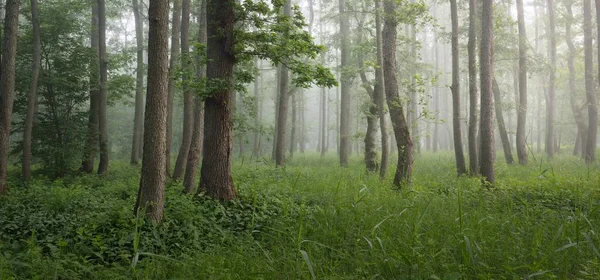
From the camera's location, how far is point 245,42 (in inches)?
280

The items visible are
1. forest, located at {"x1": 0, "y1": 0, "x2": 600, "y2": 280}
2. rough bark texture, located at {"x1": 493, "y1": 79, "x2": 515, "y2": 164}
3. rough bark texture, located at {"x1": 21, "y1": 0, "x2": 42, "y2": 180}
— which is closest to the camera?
forest, located at {"x1": 0, "y1": 0, "x2": 600, "y2": 280}

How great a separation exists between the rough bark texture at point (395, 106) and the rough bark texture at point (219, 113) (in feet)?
13.8

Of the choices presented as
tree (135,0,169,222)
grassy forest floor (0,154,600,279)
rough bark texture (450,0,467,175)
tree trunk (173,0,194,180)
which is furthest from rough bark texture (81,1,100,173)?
rough bark texture (450,0,467,175)

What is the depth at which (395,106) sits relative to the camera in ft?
30.0

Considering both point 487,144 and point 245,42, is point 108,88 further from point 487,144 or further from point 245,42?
point 487,144

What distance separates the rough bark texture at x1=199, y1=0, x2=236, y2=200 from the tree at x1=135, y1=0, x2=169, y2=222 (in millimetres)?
1408

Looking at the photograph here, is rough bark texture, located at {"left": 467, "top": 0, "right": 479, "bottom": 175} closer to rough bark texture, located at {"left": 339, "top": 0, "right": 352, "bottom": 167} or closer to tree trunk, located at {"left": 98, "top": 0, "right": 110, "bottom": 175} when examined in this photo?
rough bark texture, located at {"left": 339, "top": 0, "right": 352, "bottom": 167}

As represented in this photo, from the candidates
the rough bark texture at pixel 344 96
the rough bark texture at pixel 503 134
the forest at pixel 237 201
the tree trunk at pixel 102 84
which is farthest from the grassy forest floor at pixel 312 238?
the rough bark texture at pixel 344 96

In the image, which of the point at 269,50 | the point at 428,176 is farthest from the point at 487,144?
the point at 269,50

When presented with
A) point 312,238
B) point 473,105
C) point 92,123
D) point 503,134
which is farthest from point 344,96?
point 312,238

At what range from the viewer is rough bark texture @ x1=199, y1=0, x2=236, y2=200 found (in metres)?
7.16

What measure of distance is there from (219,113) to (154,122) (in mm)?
1595

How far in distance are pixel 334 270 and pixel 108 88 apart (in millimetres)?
13592

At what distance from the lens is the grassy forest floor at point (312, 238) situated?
12.7 feet
